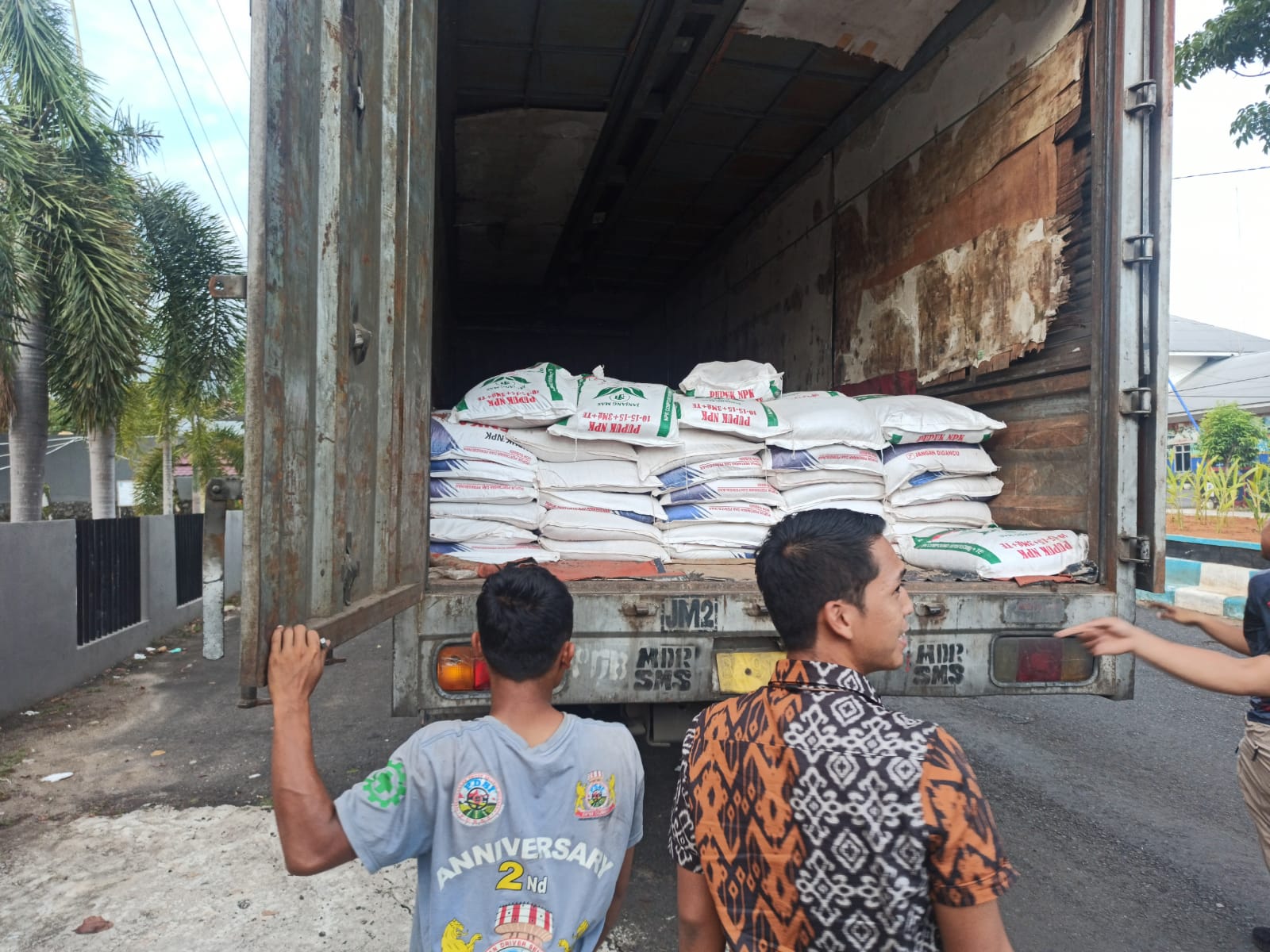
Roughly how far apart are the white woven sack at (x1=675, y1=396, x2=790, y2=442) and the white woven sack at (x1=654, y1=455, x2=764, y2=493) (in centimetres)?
11

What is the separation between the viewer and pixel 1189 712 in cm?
482

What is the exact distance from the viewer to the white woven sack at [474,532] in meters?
2.93

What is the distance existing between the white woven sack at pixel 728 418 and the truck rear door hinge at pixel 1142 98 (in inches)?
58.8

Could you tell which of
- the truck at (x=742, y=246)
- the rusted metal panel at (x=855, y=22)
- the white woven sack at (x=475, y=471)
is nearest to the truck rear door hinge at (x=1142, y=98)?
the truck at (x=742, y=246)

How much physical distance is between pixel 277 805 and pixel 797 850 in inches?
27.8

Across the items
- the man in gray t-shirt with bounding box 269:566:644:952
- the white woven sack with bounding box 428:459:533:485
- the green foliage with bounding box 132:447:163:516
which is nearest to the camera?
the man in gray t-shirt with bounding box 269:566:644:952

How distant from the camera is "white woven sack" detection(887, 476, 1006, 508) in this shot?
336 cm

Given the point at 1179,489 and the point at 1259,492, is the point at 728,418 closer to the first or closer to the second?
the point at 1259,492

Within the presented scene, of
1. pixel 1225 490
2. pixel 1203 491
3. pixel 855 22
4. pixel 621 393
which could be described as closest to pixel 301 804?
pixel 621 393

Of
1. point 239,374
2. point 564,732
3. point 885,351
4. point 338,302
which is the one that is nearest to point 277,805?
point 564,732

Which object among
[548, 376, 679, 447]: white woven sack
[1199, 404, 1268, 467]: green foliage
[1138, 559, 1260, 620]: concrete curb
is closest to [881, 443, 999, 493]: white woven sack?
[548, 376, 679, 447]: white woven sack

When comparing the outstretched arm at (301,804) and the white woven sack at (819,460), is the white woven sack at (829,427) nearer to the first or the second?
the white woven sack at (819,460)

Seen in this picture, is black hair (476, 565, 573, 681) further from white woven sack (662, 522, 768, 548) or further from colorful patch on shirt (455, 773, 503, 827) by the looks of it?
white woven sack (662, 522, 768, 548)

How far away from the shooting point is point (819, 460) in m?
3.36
